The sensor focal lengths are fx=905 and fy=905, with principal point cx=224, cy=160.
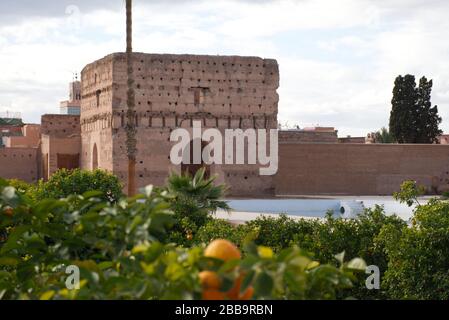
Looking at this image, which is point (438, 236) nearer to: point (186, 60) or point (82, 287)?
point (82, 287)

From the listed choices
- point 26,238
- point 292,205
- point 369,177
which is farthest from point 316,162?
point 26,238

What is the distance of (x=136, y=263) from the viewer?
154 inches

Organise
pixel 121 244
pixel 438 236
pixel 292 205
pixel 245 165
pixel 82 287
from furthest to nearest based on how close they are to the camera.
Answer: pixel 245 165
pixel 292 205
pixel 438 236
pixel 121 244
pixel 82 287

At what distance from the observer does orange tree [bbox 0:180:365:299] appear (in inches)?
139

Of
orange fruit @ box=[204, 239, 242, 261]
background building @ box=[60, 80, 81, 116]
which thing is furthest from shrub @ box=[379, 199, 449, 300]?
background building @ box=[60, 80, 81, 116]

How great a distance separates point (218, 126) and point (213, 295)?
26483 millimetres

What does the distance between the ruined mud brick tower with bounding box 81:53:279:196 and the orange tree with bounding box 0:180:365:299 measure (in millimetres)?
24518

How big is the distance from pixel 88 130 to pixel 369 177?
10482 millimetres

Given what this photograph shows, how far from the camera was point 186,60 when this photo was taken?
29484 millimetres

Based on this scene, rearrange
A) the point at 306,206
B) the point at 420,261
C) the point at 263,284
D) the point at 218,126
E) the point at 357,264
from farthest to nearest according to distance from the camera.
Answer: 1. the point at 218,126
2. the point at 306,206
3. the point at 420,261
4. the point at 357,264
5. the point at 263,284

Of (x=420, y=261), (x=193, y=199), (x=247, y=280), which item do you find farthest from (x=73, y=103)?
(x=247, y=280)

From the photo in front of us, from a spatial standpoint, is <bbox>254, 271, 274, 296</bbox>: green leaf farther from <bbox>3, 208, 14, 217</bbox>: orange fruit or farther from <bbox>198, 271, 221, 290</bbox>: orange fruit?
<bbox>3, 208, 14, 217</bbox>: orange fruit

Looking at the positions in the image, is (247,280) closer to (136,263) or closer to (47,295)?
(136,263)

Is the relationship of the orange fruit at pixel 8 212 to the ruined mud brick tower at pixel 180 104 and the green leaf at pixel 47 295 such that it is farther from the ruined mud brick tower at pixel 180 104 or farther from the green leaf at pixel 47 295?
the ruined mud brick tower at pixel 180 104
